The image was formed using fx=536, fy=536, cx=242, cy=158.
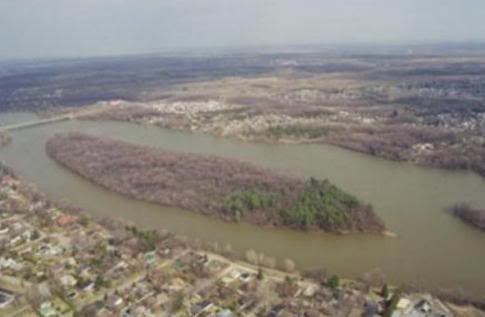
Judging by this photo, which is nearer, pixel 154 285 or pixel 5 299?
pixel 5 299

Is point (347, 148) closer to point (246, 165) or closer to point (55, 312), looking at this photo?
point (246, 165)

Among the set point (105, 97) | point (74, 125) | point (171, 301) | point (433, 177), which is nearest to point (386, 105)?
point (433, 177)

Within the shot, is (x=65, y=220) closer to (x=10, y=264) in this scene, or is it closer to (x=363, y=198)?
(x=10, y=264)

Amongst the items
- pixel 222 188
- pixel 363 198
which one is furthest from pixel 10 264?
pixel 363 198

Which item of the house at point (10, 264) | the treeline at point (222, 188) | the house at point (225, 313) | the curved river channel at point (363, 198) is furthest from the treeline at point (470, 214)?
the house at point (10, 264)

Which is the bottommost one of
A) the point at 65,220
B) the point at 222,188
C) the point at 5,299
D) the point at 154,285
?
the point at 5,299

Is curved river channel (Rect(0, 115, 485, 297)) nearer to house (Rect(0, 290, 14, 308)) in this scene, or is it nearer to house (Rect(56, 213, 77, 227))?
house (Rect(56, 213, 77, 227))
